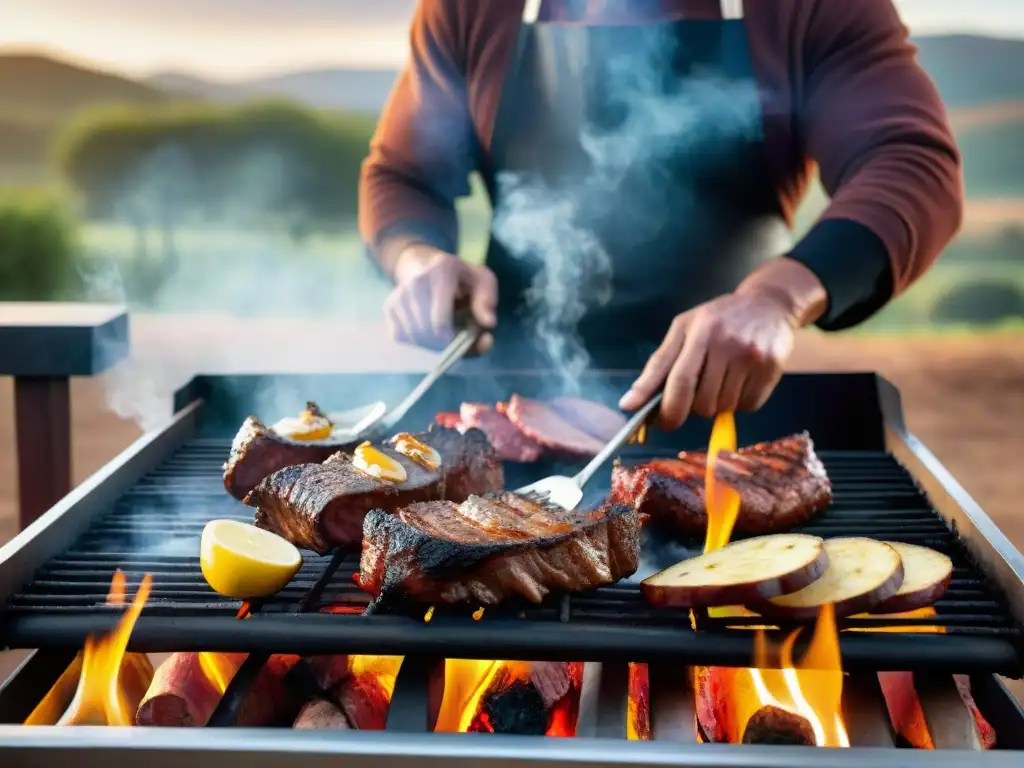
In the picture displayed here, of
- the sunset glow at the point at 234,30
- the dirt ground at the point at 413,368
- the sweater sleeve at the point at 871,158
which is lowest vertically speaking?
the dirt ground at the point at 413,368

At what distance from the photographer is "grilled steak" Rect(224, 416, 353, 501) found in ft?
8.00

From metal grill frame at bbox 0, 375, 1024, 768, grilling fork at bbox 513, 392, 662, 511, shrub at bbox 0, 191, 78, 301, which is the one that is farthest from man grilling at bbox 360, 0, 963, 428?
shrub at bbox 0, 191, 78, 301

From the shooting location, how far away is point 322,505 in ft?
6.72

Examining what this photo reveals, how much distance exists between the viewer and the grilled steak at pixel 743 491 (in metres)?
2.33

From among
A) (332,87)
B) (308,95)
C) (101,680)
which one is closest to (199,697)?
(101,680)

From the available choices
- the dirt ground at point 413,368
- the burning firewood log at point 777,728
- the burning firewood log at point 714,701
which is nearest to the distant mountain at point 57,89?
the dirt ground at point 413,368

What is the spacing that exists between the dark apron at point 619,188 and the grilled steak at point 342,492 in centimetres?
130

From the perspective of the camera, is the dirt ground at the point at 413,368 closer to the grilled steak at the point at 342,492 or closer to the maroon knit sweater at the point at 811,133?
the maroon knit sweater at the point at 811,133

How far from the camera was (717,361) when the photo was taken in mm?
2510

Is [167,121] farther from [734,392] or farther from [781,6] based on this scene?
[734,392]

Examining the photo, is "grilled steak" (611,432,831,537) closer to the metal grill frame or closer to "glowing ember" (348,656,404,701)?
"glowing ember" (348,656,404,701)

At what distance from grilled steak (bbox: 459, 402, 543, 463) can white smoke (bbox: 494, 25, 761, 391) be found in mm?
693

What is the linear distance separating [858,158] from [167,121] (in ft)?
28.1

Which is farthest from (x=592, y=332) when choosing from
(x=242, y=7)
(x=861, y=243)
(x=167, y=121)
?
(x=167, y=121)
